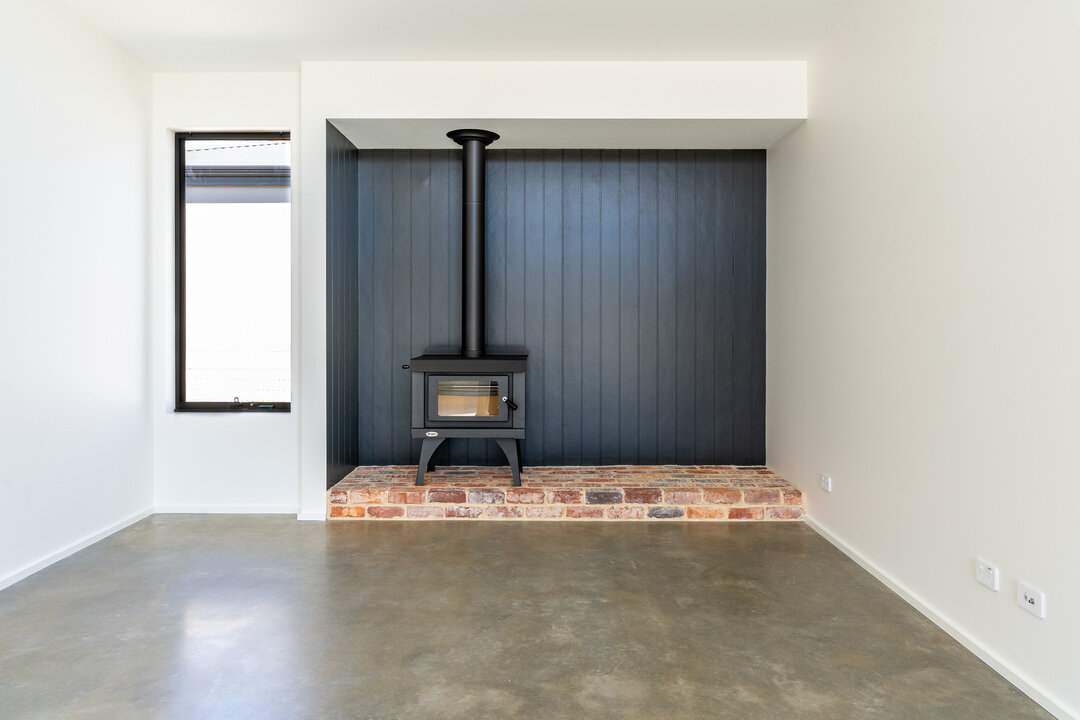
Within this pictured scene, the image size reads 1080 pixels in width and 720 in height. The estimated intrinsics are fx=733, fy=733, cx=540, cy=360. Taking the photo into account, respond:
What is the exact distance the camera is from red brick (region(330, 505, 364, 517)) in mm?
4199

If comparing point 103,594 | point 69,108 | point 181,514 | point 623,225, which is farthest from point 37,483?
point 623,225

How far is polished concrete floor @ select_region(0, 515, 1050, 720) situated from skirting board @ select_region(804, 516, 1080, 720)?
36 mm

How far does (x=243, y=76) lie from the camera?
4.38 metres

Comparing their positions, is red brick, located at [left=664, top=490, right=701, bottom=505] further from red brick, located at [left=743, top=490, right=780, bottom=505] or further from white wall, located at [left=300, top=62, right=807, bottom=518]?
white wall, located at [left=300, top=62, right=807, bottom=518]

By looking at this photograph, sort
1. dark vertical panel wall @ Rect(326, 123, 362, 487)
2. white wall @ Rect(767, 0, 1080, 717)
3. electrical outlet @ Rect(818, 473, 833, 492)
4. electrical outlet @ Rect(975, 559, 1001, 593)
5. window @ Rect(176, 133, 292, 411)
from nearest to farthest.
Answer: white wall @ Rect(767, 0, 1080, 717), electrical outlet @ Rect(975, 559, 1001, 593), electrical outlet @ Rect(818, 473, 833, 492), dark vertical panel wall @ Rect(326, 123, 362, 487), window @ Rect(176, 133, 292, 411)

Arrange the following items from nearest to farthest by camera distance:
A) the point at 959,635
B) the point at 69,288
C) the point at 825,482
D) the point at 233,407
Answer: the point at 959,635 < the point at 69,288 < the point at 825,482 < the point at 233,407

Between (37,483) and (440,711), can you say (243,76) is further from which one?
(440,711)

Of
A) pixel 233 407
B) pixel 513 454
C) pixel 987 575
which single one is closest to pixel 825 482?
pixel 987 575

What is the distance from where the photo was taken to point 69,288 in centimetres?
354

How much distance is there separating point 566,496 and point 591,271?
152 cm

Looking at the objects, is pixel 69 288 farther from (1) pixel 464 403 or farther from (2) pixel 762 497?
(2) pixel 762 497

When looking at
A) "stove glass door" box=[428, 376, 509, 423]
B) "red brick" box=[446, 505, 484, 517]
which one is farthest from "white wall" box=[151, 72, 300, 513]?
"red brick" box=[446, 505, 484, 517]

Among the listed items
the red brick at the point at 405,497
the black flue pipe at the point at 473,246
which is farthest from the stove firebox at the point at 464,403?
the black flue pipe at the point at 473,246

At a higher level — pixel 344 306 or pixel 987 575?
pixel 344 306
